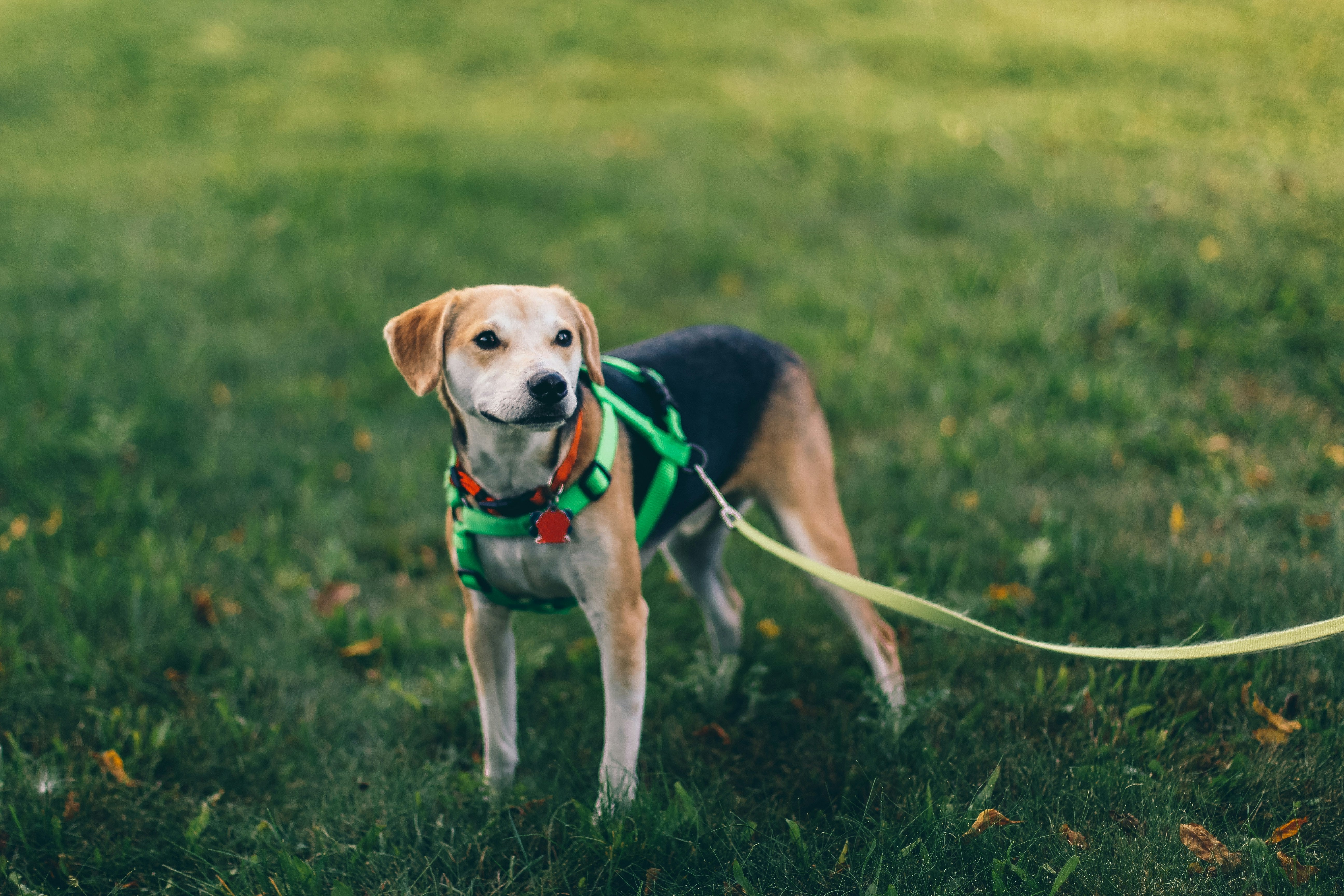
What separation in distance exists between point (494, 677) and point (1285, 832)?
246 centimetres

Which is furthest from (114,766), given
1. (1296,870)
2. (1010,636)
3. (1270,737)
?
(1270,737)

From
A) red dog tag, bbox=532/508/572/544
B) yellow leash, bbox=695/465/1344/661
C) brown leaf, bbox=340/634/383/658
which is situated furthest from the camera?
brown leaf, bbox=340/634/383/658

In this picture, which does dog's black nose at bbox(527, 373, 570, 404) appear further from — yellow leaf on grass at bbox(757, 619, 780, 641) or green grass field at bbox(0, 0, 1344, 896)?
yellow leaf on grass at bbox(757, 619, 780, 641)

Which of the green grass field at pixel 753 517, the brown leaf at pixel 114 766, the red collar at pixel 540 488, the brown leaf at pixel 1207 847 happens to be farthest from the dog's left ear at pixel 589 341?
the brown leaf at pixel 1207 847

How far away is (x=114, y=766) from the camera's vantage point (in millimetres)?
3068

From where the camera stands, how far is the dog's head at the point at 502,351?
252cm

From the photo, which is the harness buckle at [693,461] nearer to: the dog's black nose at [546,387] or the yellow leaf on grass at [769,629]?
the dog's black nose at [546,387]

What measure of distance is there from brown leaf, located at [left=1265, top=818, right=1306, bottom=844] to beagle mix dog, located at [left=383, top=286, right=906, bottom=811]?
116cm

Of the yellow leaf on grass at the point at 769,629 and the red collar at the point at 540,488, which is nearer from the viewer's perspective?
the red collar at the point at 540,488

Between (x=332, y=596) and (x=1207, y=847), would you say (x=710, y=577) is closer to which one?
(x=332, y=596)

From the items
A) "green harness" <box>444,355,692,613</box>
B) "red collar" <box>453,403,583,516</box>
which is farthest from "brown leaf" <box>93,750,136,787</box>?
"red collar" <box>453,403,583,516</box>

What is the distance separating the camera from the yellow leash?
89.3 inches

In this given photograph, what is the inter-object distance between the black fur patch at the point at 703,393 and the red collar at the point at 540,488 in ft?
1.06

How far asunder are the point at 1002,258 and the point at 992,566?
3621 mm
